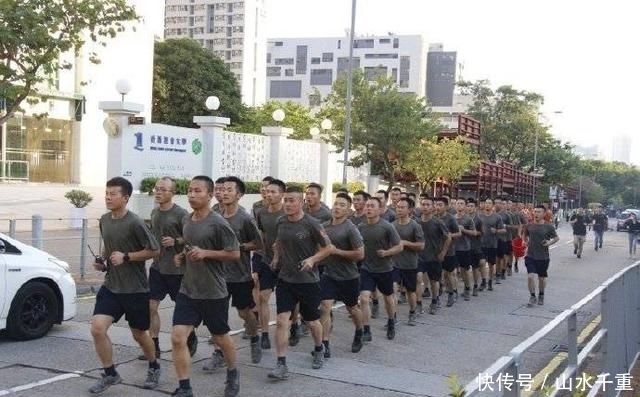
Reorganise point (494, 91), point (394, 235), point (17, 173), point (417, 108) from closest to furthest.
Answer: point (394, 235) < point (417, 108) < point (17, 173) < point (494, 91)

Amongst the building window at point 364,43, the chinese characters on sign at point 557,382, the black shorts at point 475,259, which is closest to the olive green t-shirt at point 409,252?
the black shorts at point 475,259

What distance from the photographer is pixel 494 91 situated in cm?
5012

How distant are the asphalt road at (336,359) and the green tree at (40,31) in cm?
476

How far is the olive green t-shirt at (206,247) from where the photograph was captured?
19.4 ft

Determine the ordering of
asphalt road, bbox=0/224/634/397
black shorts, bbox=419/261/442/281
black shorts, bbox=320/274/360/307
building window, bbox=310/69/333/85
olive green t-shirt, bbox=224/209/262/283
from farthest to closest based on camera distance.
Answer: building window, bbox=310/69/333/85 → black shorts, bbox=419/261/442/281 → black shorts, bbox=320/274/360/307 → olive green t-shirt, bbox=224/209/262/283 → asphalt road, bbox=0/224/634/397

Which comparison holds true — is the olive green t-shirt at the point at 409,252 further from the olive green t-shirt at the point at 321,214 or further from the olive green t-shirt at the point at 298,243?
the olive green t-shirt at the point at 298,243

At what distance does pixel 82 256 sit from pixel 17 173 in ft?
70.0

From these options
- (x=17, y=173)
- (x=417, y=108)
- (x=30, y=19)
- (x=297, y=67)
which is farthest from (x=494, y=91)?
(x=297, y=67)

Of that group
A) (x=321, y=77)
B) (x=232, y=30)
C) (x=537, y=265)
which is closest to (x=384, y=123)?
(x=537, y=265)

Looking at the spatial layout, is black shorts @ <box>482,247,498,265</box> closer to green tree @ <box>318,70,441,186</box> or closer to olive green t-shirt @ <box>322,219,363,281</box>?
olive green t-shirt @ <box>322,219,363,281</box>

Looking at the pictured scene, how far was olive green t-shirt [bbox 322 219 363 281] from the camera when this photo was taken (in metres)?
7.71

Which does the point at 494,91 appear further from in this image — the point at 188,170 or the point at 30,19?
the point at 30,19

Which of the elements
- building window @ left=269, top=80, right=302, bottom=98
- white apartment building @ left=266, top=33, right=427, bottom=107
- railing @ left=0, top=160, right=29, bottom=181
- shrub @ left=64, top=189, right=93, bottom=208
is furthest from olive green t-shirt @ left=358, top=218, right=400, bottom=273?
building window @ left=269, top=80, right=302, bottom=98

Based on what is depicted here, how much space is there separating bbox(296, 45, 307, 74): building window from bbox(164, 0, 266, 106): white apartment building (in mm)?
8165
